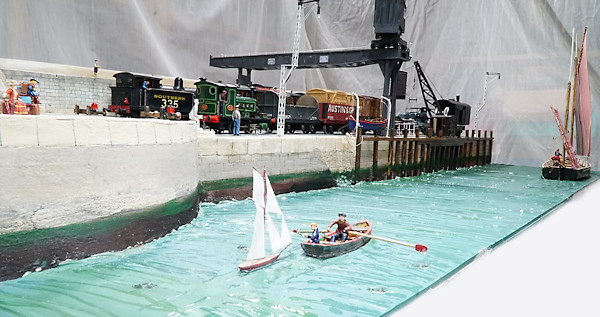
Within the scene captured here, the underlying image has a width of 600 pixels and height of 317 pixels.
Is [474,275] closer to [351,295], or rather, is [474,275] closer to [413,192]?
[351,295]

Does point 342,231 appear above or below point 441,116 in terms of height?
below

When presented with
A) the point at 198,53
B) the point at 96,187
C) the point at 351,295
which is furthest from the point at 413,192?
the point at 198,53

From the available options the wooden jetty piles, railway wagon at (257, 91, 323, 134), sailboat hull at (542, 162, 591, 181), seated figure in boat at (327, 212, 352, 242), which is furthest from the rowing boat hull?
sailboat hull at (542, 162, 591, 181)

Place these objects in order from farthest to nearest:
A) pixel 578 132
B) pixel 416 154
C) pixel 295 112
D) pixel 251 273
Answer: pixel 416 154
pixel 578 132
pixel 295 112
pixel 251 273

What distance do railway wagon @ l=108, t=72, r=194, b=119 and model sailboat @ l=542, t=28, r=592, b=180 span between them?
19364 mm

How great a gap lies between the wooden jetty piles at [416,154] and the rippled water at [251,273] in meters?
6.78

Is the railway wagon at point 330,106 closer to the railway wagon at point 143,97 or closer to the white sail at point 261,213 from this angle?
the railway wagon at point 143,97

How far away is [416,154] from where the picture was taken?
2575cm

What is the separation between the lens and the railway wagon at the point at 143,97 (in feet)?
59.5

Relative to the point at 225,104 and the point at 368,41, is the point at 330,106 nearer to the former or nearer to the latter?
the point at 225,104

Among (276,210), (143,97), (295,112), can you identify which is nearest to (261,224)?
(276,210)

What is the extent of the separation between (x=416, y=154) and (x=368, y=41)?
21085 millimetres

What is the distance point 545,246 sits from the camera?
11266mm

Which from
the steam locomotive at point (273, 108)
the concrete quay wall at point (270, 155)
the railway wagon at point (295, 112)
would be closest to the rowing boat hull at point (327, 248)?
the concrete quay wall at point (270, 155)
